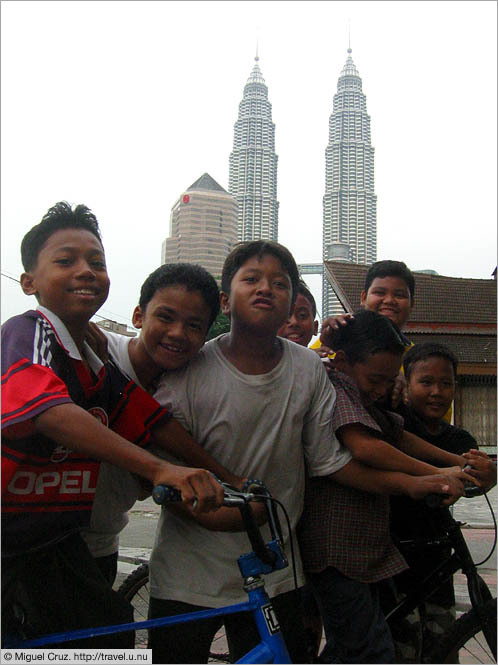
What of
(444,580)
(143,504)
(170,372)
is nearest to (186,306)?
(170,372)

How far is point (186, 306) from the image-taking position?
177cm

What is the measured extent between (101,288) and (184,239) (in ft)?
3.33

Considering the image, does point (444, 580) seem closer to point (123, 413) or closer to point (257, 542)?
point (257, 542)

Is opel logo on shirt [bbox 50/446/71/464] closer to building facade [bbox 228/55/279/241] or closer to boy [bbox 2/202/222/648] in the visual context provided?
boy [bbox 2/202/222/648]

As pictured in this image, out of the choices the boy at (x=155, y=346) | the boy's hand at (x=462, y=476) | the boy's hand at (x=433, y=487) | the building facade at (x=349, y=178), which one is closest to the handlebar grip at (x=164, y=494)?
the boy at (x=155, y=346)

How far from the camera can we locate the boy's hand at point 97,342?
5.58 ft

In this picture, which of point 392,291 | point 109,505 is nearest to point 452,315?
point 392,291

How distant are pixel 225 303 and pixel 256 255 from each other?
0.19 m

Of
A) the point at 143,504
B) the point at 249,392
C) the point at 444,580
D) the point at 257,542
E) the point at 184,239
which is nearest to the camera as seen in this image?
the point at 257,542

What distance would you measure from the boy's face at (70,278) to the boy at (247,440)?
1.06ft

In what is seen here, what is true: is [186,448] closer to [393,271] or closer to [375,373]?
[375,373]

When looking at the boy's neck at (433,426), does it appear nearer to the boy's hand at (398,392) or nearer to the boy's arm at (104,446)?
the boy's hand at (398,392)

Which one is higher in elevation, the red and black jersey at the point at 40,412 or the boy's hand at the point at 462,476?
the red and black jersey at the point at 40,412

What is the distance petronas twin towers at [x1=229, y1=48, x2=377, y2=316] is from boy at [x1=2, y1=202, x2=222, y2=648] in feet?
2.16
